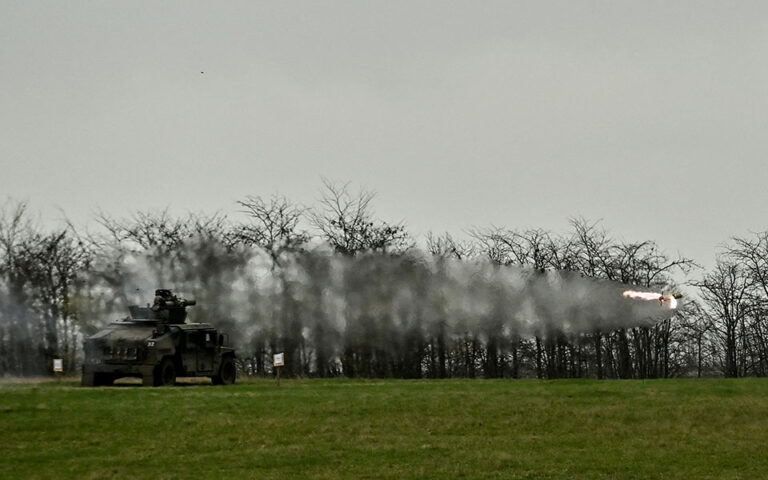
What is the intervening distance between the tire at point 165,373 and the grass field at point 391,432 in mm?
4026

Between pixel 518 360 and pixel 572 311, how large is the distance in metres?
12.8

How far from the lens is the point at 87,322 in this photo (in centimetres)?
6069

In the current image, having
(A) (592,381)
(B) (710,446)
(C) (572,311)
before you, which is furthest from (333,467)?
(C) (572,311)

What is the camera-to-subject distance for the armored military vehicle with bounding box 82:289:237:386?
1810 inches

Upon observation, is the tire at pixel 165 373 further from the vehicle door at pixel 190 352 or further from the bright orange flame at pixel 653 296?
the bright orange flame at pixel 653 296

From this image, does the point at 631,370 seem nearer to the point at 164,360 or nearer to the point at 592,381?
the point at 592,381

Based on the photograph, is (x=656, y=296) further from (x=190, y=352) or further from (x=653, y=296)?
(x=190, y=352)

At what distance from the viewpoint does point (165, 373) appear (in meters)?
46.5

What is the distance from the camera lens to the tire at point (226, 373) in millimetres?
49438

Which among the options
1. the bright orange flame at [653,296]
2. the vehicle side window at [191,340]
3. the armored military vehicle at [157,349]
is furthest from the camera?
the bright orange flame at [653,296]

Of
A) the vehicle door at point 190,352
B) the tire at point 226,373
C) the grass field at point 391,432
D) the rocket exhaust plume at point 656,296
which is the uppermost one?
the rocket exhaust plume at point 656,296

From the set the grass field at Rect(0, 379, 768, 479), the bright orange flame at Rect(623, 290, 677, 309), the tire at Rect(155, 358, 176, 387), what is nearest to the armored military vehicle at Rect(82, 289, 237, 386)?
the tire at Rect(155, 358, 176, 387)

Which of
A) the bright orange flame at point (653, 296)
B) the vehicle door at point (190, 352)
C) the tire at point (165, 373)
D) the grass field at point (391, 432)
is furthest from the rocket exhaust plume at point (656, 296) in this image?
the tire at point (165, 373)

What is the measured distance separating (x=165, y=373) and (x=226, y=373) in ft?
13.5
